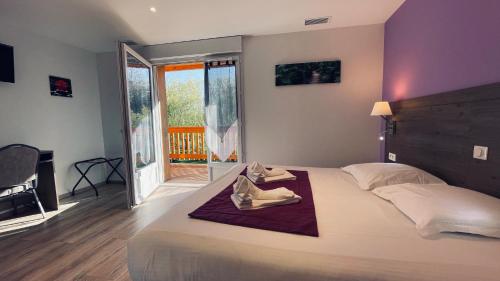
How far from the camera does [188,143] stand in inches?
230

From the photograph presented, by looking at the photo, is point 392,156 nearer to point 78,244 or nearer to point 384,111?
point 384,111

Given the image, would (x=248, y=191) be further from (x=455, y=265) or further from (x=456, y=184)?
(x=456, y=184)

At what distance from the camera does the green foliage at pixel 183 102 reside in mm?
6254

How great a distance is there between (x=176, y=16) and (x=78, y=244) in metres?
2.71

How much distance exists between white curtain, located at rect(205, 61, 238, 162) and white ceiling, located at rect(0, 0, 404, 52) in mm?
541

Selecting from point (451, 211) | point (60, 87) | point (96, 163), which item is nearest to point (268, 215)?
point (451, 211)

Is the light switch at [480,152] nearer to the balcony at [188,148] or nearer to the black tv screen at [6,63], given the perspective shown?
the black tv screen at [6,63]

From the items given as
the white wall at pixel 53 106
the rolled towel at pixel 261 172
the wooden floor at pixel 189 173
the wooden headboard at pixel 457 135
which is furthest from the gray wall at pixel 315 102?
the white wall at pixel 53 106

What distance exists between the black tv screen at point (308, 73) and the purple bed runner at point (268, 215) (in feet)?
6.73

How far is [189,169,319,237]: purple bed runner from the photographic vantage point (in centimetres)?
109

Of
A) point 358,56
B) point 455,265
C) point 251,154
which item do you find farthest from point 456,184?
point 251,154

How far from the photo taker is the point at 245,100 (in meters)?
3.37

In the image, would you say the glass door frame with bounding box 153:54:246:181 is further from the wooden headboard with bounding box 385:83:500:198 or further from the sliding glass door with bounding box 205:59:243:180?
the wooden headboard with bounding box 385:83:500:198

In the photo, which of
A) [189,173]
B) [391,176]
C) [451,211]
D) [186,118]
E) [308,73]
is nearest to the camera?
[451,211]
